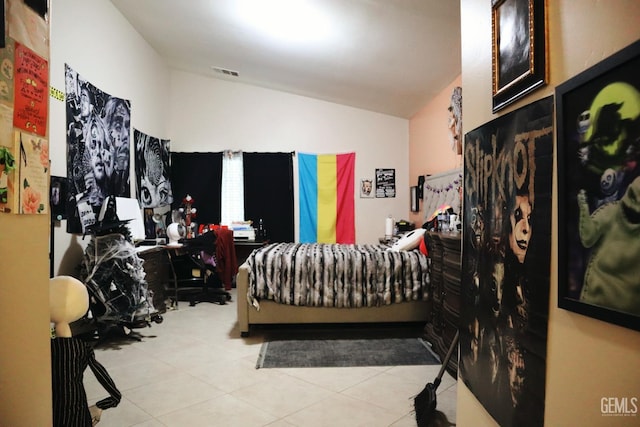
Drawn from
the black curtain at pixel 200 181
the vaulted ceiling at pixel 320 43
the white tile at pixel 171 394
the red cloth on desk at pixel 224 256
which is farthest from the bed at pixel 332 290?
the black curtain at pixel 200 181

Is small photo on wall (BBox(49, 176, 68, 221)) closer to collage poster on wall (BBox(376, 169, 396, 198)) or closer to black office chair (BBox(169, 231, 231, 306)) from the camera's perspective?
black office chair (BBox(169, 231, 231, 306))

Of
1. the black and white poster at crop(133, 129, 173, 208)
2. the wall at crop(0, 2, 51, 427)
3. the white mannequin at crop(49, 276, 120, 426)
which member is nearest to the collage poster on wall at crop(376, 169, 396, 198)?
the black and white poster at crop(133, 129, 173, 208)

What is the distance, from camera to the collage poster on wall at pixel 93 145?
10.9 ft

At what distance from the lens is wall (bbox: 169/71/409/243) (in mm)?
6027

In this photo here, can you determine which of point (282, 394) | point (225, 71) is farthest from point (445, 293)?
point (225, 71)

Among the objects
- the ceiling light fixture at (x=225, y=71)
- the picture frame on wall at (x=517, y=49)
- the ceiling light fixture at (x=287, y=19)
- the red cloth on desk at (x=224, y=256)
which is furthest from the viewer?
the ceiling light fixture at (x=225, y=71)

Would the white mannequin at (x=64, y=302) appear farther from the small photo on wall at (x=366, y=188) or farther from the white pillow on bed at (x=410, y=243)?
the small photo on wall at (x=366, y=188)

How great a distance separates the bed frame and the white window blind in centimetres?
285

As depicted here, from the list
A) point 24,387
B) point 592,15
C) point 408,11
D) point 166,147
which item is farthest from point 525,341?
point 166,147

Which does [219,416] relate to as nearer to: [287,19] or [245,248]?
[287,19]

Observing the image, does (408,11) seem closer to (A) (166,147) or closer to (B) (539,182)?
(B) (539,182)

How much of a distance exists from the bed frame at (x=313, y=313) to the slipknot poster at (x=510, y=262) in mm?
1867

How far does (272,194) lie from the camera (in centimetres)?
605

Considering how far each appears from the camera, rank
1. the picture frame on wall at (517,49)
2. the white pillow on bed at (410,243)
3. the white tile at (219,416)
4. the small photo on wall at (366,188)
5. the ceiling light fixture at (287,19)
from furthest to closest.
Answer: the small photo on wall at (366,188) → the white pillow on bed at (410,243) → the ceiling light fixture at (287,19) → the white tile at (219,416) → the picture frame on wall at (517,49)
